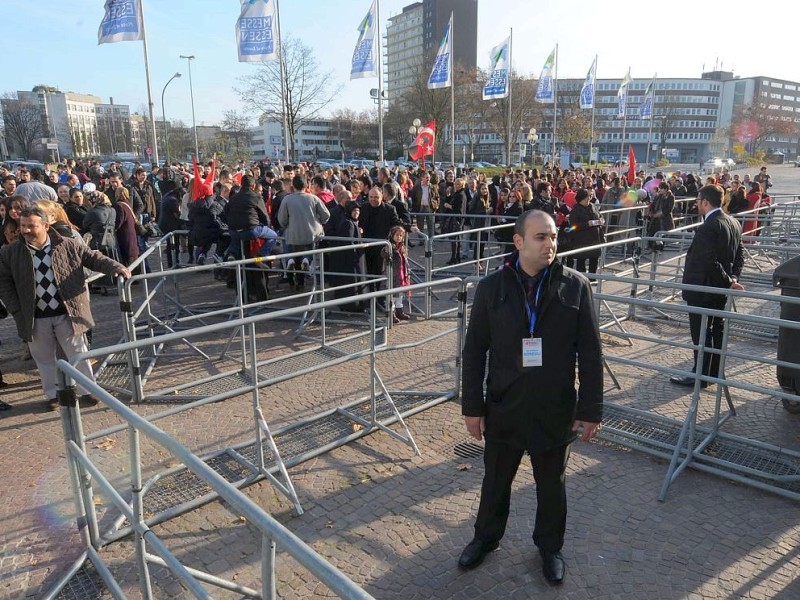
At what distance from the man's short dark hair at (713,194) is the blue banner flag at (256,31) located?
58.6 feet

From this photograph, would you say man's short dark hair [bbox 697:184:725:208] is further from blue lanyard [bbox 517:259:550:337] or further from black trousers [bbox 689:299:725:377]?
blue lanyard [bbox 517:259:550:337]

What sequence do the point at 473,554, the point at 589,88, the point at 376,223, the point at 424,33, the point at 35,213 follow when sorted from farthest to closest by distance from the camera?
the point at 424,33 → the point at 589,88 → the point at 376,223 → the point at 35,213 → the point at 473,554

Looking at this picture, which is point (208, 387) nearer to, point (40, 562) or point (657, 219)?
point (40, 562)

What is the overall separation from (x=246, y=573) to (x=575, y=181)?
1848 centimetres

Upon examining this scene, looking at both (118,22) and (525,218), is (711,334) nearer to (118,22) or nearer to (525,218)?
(525,218)

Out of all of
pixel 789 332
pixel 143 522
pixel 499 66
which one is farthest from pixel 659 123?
pixel 143 522

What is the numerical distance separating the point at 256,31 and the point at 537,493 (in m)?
20.6

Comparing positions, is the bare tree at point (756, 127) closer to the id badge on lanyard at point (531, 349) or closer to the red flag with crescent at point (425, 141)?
the red flag with crescent at point (425, 141)

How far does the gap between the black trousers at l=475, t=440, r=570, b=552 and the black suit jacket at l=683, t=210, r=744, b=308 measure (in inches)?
140

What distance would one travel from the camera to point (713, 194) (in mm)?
6121

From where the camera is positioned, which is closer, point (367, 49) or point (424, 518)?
point (424, 518)

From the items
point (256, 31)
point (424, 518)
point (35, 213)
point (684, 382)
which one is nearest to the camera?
point (424, 518)

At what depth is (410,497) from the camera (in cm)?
433

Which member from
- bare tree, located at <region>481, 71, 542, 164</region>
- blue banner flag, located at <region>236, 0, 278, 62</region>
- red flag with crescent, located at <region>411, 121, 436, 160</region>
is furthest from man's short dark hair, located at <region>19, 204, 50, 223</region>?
bare tree, located at <region>481, 71, 542, 164</region>
